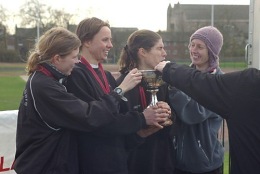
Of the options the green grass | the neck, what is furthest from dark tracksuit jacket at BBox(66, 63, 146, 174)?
the green grass

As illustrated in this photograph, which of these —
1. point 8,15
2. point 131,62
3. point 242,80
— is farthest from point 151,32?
point 8,15

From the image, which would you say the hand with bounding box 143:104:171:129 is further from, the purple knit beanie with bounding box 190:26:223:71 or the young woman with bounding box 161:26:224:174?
the purple knit beanie with bounding box 190:26:223:71

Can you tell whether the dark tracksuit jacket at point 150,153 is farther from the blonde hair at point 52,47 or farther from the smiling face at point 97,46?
the blonde hair at point 52,47

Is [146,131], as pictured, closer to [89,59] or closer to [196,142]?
[196,142]

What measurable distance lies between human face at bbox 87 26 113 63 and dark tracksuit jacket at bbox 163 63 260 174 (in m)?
0.81

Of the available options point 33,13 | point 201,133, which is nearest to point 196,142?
point 201,133

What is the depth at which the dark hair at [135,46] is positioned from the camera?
330 cm

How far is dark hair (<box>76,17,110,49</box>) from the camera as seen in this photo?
114 inches

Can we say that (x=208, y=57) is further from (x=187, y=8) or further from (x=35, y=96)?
(x=187, y=8)

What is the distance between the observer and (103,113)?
8.50ft

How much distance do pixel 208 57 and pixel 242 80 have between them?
123cm

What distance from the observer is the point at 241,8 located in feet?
244

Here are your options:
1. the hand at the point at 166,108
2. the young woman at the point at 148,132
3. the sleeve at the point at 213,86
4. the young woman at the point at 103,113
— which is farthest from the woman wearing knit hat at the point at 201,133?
the sleeve at the point at 213,86

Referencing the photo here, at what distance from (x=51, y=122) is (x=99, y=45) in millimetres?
682
